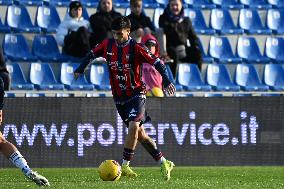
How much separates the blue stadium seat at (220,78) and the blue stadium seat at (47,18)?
3370 mm

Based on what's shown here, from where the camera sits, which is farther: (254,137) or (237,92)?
(237,92)

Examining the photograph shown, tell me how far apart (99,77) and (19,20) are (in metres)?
2.22

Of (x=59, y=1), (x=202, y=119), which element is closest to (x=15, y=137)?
(x=202, y=119)

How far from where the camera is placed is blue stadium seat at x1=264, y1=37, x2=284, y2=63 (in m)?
18.7

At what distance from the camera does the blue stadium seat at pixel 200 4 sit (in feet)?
62.5

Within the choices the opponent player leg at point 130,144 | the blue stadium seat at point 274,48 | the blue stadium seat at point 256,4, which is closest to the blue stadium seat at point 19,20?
the blue stadium seat at point 256,4

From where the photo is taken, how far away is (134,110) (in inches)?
440

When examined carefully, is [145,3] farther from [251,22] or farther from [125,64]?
[125,64]

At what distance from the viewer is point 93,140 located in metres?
14.0

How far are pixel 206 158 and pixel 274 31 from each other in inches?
226

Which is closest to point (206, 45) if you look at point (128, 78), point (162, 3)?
point (162, 3)

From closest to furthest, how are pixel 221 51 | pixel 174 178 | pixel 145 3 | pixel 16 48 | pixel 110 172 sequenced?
1. pixel 110 172
2. pixel 174 178
3. pixel 16 48
4. pixel 221 51
5. pixel 145 3

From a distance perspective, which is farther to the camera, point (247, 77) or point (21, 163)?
point (247, 77)

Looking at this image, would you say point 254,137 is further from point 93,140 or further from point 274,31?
point 274,31
